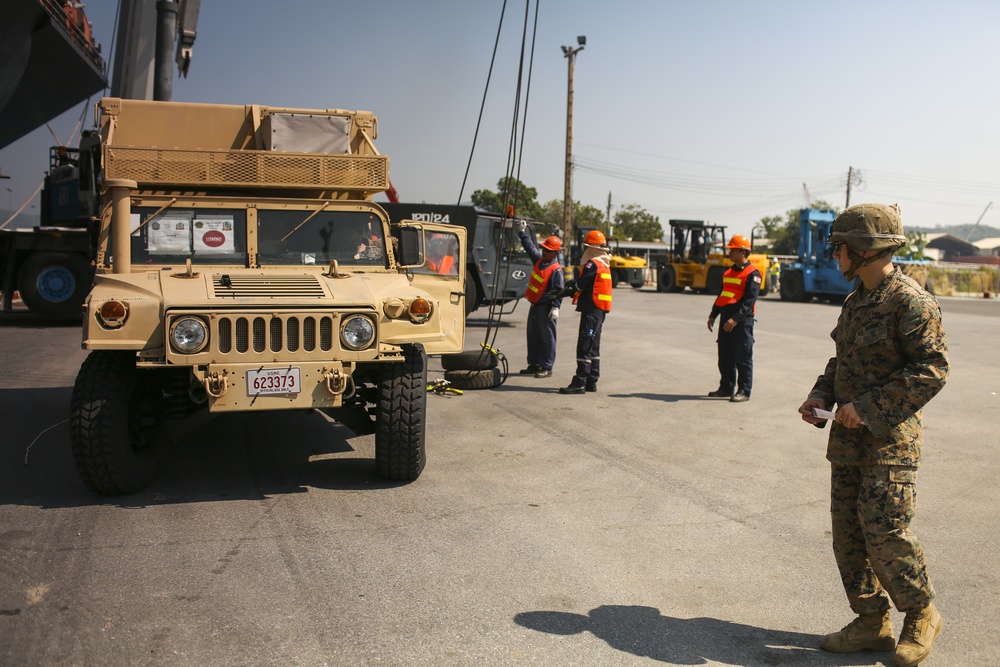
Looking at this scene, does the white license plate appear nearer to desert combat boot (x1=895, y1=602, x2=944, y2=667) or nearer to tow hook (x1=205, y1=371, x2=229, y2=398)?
tow hook (x1=205, y1=371, x2=229, y2=398)

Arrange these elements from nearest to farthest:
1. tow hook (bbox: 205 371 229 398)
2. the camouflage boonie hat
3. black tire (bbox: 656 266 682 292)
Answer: the camouflage boonie hat → tow hook (bbox: 205 371 229 398) → black tire (bbox: 656 266 682 292)

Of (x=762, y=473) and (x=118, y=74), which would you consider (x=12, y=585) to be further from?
(x=118, y=74)

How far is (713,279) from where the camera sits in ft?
108

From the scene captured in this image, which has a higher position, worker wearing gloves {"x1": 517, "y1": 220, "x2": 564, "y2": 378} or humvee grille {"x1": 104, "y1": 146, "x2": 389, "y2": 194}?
humvee grille {"x1": 104, "y1": 146, "x2": 389, "y2": 194}

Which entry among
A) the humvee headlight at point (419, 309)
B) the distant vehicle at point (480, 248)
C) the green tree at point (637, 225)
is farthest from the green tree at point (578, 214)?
the humvee headlight at point (419, 309)

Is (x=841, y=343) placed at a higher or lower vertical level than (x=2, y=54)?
lower

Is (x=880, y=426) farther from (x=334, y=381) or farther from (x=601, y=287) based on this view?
(x=601, y=287)

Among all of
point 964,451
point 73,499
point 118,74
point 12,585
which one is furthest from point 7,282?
point 964,451

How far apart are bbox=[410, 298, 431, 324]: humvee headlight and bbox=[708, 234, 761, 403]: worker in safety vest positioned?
454 centimetres

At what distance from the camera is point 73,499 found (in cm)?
600

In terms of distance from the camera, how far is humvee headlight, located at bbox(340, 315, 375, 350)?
596cm

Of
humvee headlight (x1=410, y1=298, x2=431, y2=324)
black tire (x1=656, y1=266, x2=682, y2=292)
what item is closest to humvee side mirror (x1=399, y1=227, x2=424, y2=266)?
humvee headlight (x1=410, y1=298, x2=431, y2=324)

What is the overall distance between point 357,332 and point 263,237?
1.78m

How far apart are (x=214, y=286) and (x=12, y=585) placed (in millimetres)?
2333
